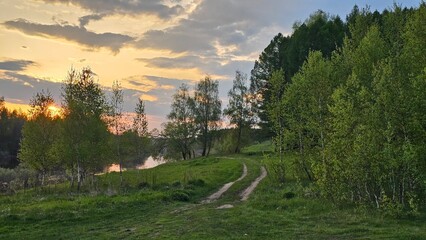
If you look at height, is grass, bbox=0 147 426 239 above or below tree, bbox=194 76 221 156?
below

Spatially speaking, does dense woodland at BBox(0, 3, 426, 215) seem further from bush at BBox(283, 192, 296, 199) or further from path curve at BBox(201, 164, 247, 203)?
path curve at BBox(201, 164, 247, 203)

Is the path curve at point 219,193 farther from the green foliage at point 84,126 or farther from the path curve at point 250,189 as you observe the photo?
the green foliage at point 84,126

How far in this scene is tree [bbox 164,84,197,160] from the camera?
101 metres

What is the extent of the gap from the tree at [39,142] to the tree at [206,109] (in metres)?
48.5

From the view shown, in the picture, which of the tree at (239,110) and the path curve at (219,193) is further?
the tree at (239,110)

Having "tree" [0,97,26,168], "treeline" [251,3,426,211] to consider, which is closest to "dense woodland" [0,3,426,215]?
"treeline" [251,3,426,211]

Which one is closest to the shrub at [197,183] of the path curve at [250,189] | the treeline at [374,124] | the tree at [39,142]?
the path curve at [250,189]

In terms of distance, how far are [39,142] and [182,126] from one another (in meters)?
47.4

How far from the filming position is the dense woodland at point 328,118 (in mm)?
25188

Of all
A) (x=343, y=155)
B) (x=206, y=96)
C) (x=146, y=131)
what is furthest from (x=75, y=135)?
(x=206, y=96)

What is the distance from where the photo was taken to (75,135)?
52.7m

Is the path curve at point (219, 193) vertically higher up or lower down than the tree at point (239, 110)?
lower down

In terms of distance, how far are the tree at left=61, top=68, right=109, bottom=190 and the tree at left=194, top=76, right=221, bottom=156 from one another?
45690mm

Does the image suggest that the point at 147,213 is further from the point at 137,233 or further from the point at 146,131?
the point at 146,131
